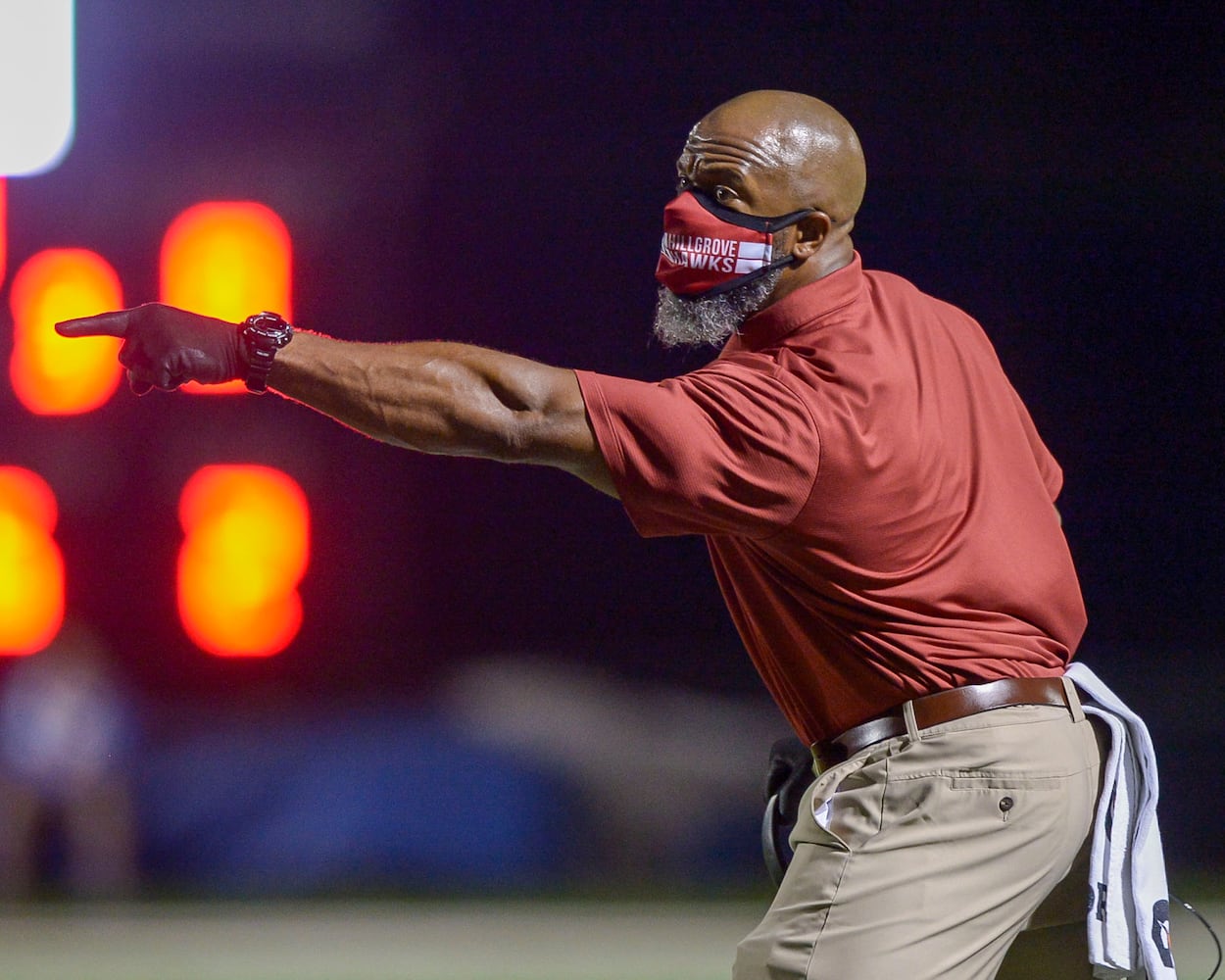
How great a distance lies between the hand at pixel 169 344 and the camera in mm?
1644

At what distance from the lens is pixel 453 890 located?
377cm

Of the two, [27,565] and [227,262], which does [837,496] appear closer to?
[227,262]

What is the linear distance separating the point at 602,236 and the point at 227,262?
3.00 feet

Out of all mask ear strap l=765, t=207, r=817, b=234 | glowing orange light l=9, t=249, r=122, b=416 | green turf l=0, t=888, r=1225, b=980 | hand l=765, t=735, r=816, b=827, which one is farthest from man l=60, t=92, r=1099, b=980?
glowing orange light l=9, t=249, r=122, b=416

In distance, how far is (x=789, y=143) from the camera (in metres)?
1.90

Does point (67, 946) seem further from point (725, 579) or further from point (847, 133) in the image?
point (847, 133)

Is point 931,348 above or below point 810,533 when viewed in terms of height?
above

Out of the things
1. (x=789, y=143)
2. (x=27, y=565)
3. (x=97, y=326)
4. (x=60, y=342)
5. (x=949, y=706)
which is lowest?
(x=27, y=565)

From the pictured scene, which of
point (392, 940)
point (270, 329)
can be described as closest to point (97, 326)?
point (270, 329)

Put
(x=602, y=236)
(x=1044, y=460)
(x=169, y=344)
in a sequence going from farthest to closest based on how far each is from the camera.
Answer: (x=602, y=236), (x=1044, y=460), (x=169, y=344)

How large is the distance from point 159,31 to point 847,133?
2.41 meters

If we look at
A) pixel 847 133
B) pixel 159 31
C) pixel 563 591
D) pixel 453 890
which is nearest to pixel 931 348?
pixel 847 133

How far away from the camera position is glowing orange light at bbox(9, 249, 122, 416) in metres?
3.59

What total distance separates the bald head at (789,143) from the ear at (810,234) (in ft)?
0.06
